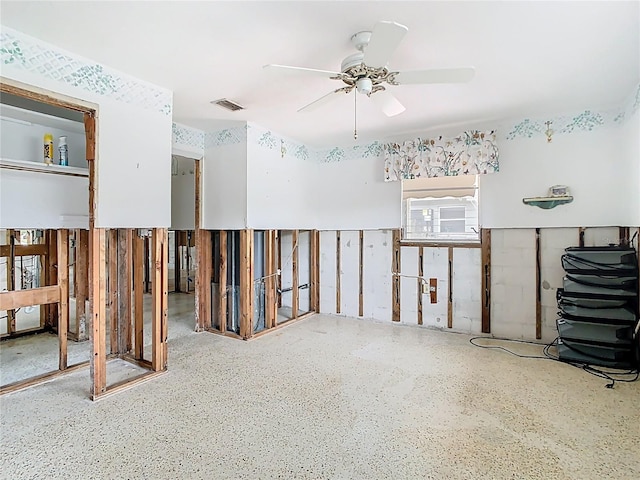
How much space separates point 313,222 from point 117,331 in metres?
3.01

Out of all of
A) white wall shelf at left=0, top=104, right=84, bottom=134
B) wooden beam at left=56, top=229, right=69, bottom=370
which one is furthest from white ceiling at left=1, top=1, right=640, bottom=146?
wooden beam at left=56, top=229, right=69, bottom=370

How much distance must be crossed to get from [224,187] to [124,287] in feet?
5.27

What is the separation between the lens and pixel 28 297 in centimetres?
304

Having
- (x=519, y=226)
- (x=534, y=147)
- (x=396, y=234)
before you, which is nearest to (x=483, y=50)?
(x=534, y=147)

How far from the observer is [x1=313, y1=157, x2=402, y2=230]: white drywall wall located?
4.86 m

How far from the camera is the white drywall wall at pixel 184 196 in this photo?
6.45 meters

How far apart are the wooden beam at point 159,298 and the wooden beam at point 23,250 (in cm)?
223

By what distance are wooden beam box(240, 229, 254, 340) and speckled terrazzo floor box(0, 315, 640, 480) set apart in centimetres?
69

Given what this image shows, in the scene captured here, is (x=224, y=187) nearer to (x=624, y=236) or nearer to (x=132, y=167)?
(x=132, y=167)

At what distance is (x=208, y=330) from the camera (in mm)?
4484

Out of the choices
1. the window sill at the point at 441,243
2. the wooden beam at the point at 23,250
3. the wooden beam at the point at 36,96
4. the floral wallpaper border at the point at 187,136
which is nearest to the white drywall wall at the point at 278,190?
the floral wallpaper border at the point at 187,136

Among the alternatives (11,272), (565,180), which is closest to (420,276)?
(565,180)

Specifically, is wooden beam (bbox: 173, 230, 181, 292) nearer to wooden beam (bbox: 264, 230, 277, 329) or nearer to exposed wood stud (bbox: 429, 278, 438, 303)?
wooden beam (bbox: 264, 230, 277, 329)

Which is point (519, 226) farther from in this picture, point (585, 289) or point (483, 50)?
point (483, 50)
